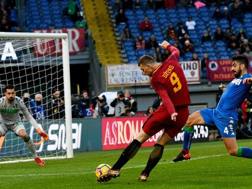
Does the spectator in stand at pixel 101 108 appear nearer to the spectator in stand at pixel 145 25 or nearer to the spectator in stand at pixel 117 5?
the spectator in stand at pixel 145 25

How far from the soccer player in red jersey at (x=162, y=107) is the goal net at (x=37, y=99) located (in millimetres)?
9189

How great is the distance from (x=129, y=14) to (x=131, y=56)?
3.44 metres

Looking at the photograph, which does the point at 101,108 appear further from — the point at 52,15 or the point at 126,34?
the point at 52,15

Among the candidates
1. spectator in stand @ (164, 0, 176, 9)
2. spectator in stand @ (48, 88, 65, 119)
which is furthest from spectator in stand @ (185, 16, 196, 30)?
spectator in stand @ (48, 88, 65, 119)

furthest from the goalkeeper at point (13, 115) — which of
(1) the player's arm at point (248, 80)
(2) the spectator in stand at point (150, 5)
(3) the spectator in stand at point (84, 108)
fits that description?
(2) the spectator in stand at point (150, 5)

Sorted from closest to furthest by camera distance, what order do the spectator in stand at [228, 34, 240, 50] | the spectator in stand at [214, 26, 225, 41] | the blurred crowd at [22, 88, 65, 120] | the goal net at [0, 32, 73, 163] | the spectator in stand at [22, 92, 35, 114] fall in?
the goal net at [0, 32, 73, 163] → the spectator in stand at [22, 92, 35, 114] → the blurred crowd at [22, 88, 65, 120] → the spectator in stand at [228, 34, 240, 50] → the spectator in stand at [214, 26, 225, 41]

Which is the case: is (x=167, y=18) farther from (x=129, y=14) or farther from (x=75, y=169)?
(x=75, y=169)

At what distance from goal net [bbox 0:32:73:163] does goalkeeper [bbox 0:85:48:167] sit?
2752 mm

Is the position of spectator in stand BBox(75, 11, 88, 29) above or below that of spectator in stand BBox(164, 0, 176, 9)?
below

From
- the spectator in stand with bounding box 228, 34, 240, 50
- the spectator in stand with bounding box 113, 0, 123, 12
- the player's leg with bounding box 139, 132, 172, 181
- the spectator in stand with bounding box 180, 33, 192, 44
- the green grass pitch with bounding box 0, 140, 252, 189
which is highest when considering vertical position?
→ the spectator in stand with bounding box 113, 0, 123, 12

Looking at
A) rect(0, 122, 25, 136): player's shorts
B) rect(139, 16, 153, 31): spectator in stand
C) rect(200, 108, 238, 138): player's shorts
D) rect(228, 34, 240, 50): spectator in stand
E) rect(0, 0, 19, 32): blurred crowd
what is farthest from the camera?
rect(139, 16, 153, 31): spectator in stand

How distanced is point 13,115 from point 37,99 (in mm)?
4422

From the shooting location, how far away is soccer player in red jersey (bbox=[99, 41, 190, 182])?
42.4 feet

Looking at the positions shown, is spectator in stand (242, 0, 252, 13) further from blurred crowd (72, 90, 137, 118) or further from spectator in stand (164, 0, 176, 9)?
blurred crowd (72, 90, 137, 118)
